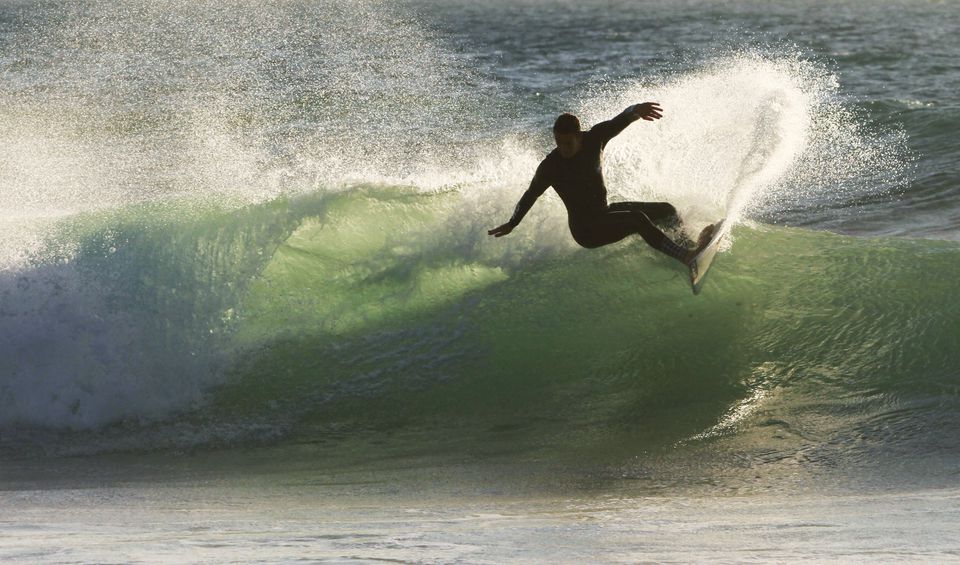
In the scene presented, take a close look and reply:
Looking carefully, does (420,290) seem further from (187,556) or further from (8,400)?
(187,556)

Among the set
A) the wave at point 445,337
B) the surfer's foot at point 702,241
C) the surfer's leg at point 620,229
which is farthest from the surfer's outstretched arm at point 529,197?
the surfer's foot at point 702,241

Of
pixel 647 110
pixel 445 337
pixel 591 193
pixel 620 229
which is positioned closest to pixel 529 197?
pixel 591 193

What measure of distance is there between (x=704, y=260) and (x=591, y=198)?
1.23m

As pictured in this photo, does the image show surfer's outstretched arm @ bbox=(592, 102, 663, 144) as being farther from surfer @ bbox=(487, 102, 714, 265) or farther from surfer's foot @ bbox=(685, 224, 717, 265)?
surfer's foot @ bbox=(685, 224, 717, 265)

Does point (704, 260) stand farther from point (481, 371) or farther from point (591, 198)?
point (481, 371)

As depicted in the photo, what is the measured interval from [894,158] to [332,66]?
53.8 feet

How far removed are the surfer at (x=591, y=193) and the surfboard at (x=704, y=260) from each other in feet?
0.40

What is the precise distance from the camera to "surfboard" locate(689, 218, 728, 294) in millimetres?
8492

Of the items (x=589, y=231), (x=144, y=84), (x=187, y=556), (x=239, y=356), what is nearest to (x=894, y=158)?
(x=589, y=231)

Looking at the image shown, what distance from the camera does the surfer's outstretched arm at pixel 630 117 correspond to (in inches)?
294

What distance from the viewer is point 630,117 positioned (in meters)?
7.55

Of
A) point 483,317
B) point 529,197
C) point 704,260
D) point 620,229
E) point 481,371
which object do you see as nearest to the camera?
point 529,197

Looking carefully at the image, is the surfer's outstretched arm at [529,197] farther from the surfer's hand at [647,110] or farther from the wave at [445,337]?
the wave at [445,337]

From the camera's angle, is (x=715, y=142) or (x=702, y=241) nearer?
(x=702, y=241)
